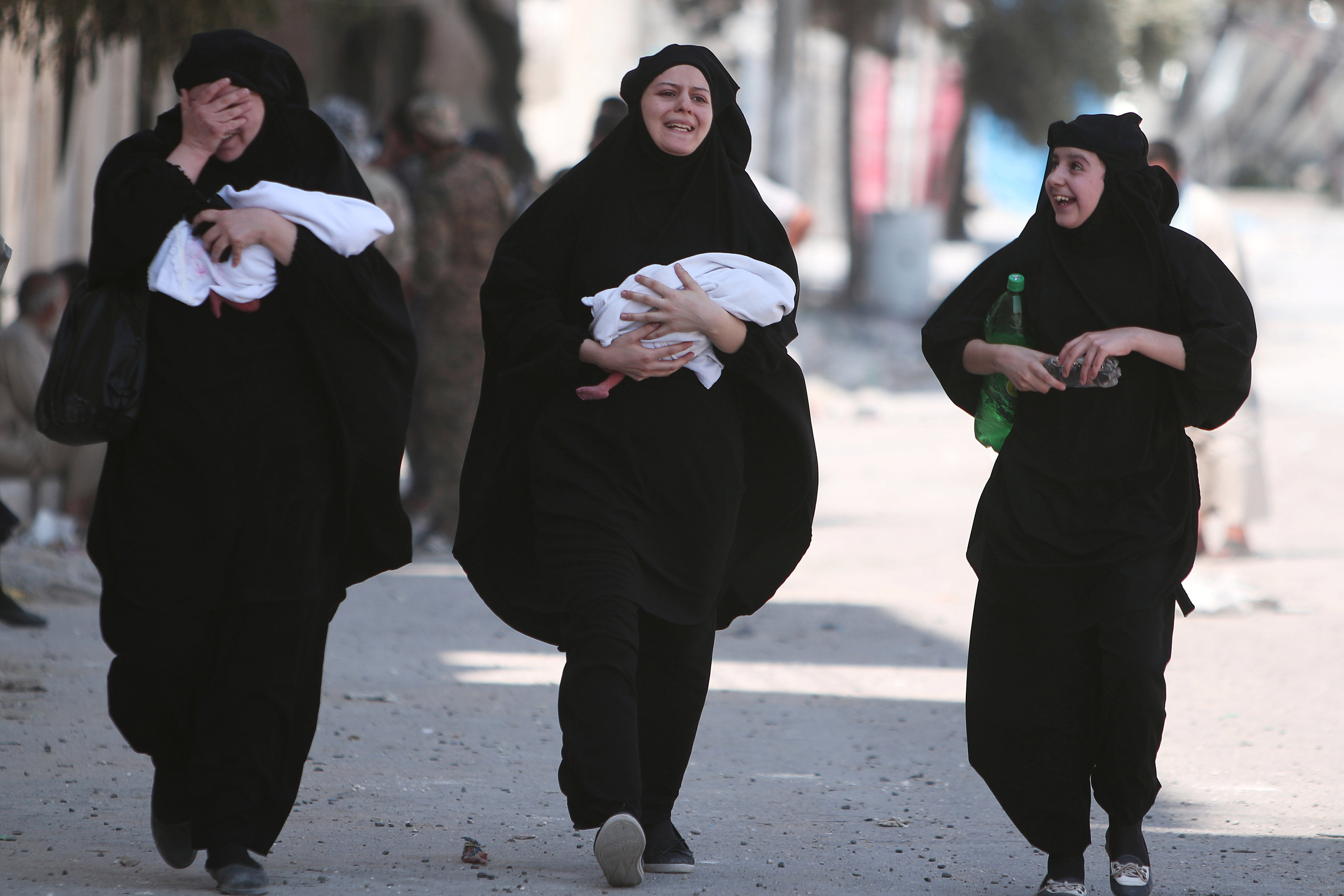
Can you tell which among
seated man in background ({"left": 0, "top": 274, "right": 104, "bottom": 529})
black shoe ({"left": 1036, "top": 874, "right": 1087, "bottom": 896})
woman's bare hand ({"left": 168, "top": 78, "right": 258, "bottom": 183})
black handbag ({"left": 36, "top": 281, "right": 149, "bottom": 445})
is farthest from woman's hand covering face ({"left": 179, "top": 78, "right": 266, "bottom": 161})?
seated man in background ({"left": 0, "top": 274, "right": 104, "bottom": 529})

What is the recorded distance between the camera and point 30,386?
6.58 metres

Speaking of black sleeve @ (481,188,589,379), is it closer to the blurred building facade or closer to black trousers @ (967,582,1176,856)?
black trousers @ (967,582,1176,856)

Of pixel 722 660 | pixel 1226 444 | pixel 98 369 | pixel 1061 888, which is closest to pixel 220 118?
pixel 98 369

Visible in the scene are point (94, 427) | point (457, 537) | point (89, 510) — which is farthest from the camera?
point (89, 510)

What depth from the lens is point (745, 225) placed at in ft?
11.0

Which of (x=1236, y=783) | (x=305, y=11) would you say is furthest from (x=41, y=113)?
(x=1236, y=783)

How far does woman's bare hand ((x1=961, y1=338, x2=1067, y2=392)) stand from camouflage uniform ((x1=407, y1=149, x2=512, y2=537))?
4.16 m

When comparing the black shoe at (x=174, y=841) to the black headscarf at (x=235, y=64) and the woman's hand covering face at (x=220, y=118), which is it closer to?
the woman's hand covering face at (x=220, y=118)

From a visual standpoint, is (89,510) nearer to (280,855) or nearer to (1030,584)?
(280,855)

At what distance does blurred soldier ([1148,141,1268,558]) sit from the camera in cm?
732

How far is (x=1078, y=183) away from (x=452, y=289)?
447 cm

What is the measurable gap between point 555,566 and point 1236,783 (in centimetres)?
219

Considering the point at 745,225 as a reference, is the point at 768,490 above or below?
below

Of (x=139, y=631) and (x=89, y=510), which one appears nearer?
(x=139, y=631)
